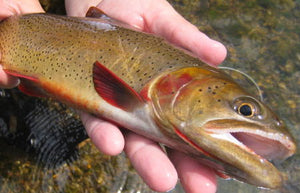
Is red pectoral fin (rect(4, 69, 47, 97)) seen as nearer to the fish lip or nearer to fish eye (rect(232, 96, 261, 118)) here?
the fish lip

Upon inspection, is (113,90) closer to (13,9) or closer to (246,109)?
(246,109)

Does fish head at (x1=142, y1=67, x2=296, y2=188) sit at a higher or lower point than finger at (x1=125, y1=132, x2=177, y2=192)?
higher

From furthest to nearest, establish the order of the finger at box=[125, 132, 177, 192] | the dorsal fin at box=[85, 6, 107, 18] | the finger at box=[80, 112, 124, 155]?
the dorsal fin at box=[85, 6, 107, 18] < the finger at box=[80, 112, 124, 155] < the finger at box=[125, 132, 177, 192]

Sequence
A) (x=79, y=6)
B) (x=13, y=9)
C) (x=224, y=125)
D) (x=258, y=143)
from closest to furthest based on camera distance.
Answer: (x=224, y=125) → (x=258, y=143) → (x=13, y=9) → (x=79, y=6)

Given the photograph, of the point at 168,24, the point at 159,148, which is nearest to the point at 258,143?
the point at 159,148

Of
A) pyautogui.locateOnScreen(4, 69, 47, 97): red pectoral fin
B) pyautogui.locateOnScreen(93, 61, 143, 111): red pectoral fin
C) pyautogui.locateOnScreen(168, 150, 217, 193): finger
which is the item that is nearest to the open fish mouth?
pyautogui.locateOnScreen(168, 150, 217, 193): finger

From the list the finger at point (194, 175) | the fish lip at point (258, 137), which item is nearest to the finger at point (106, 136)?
the finger at point (194, 175)
